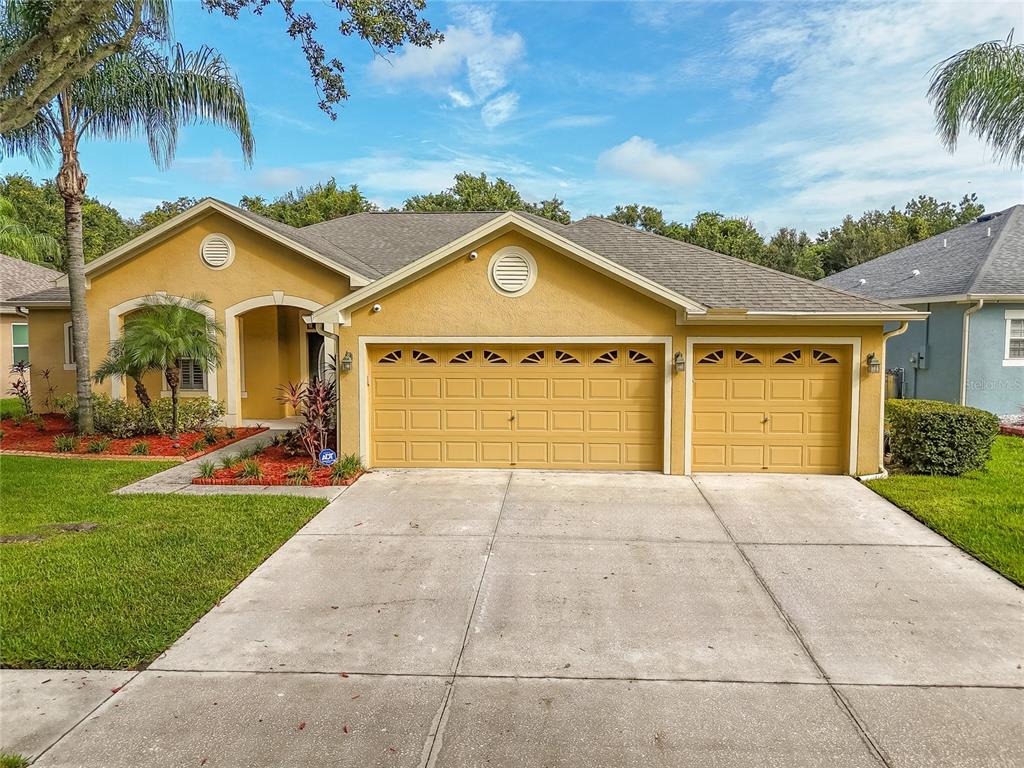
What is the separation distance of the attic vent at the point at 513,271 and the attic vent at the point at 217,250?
710 centimetres

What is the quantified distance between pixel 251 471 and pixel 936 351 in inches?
632

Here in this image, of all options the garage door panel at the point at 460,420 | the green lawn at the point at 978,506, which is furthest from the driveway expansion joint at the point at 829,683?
the garage door panel at the point at 460,420

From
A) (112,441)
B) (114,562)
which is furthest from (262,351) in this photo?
(114,562)

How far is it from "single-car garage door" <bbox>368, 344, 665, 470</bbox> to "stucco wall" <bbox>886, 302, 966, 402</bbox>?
370 inches

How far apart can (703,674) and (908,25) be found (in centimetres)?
1254

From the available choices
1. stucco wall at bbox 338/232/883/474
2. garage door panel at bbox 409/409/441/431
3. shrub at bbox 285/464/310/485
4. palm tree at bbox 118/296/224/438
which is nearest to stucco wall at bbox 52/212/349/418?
palm tree at bbox 118/296/224/438

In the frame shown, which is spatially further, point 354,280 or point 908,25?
point 354,280

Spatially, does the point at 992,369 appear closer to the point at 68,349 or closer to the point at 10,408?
the point at 68,349

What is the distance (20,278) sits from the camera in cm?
2242

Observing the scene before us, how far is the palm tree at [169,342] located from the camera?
38.3 feet

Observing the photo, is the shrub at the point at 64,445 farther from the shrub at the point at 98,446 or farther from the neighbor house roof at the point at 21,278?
the neighbor house roof at the point at 21,278

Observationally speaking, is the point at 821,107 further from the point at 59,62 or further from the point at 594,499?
the point at 59,62

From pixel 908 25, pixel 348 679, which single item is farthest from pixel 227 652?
pixel 908 25

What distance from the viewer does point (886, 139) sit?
14.9m
